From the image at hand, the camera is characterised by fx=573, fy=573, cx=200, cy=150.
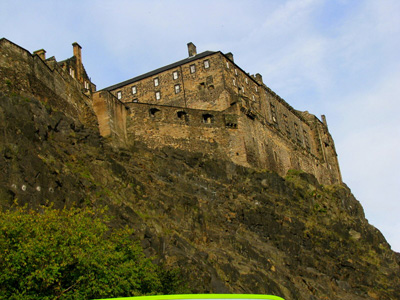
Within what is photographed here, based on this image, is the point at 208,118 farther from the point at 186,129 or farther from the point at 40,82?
the point at 40,82

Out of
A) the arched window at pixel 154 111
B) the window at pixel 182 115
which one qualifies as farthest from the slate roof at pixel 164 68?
the arched window at pixel 154 111

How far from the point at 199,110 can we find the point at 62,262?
1139 inches

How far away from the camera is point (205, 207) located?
37125 millimetres

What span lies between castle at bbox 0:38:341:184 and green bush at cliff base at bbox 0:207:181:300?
15.6m

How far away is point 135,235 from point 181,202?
26.0ft

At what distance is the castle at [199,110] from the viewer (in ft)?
137

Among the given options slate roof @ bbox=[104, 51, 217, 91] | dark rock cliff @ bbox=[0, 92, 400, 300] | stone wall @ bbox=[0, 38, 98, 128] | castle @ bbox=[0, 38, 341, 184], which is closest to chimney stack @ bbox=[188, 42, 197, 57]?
castle @ bbox=[0, 38, 341, 184]

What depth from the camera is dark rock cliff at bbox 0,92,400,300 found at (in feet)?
90.1

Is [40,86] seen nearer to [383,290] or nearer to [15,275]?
[15,275]

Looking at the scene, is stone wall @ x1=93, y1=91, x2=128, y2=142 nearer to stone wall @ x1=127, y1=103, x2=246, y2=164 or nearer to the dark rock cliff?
stone wall @ x1=127, y1=103, x2=246, y2=164

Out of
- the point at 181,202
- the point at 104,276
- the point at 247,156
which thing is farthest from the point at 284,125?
the point at 104,276

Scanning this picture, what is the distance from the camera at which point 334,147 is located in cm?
7256

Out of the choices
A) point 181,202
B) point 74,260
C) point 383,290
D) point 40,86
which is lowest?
point 383,290

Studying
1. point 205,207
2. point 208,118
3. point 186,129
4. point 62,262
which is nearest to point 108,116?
point 186,129
